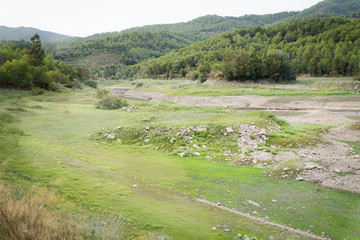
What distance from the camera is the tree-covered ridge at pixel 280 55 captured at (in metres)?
78.2

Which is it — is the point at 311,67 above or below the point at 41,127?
above

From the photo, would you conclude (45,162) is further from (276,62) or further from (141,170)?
(276,62)

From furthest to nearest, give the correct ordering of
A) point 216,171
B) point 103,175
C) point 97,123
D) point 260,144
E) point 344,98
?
point 344,98 < point 97,123 < point 260,144 < point 216,171 < point 103,175

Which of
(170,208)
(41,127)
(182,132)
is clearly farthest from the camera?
(41,127)

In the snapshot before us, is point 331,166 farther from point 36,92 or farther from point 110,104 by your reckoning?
point 36,92

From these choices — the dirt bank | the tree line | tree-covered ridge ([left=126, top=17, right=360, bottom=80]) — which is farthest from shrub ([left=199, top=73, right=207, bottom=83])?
the tree line

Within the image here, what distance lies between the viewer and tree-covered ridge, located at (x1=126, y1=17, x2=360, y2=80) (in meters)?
78.2

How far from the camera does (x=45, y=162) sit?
12.5 m

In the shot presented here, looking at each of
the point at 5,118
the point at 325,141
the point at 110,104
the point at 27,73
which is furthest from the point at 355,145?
the point at 27,73

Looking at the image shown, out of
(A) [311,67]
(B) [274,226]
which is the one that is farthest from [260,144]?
(A) [311,67]

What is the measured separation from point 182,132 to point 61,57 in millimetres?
186935

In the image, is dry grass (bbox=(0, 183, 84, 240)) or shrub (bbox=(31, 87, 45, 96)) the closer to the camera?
dry grass (bbox=(0, 183, 84, 240))

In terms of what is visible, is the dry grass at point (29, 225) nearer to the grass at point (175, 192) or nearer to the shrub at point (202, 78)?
the grass at point (175, 192)

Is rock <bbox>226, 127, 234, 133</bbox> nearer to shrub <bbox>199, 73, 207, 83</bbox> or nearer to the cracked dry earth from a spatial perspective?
the cracked dry earth
